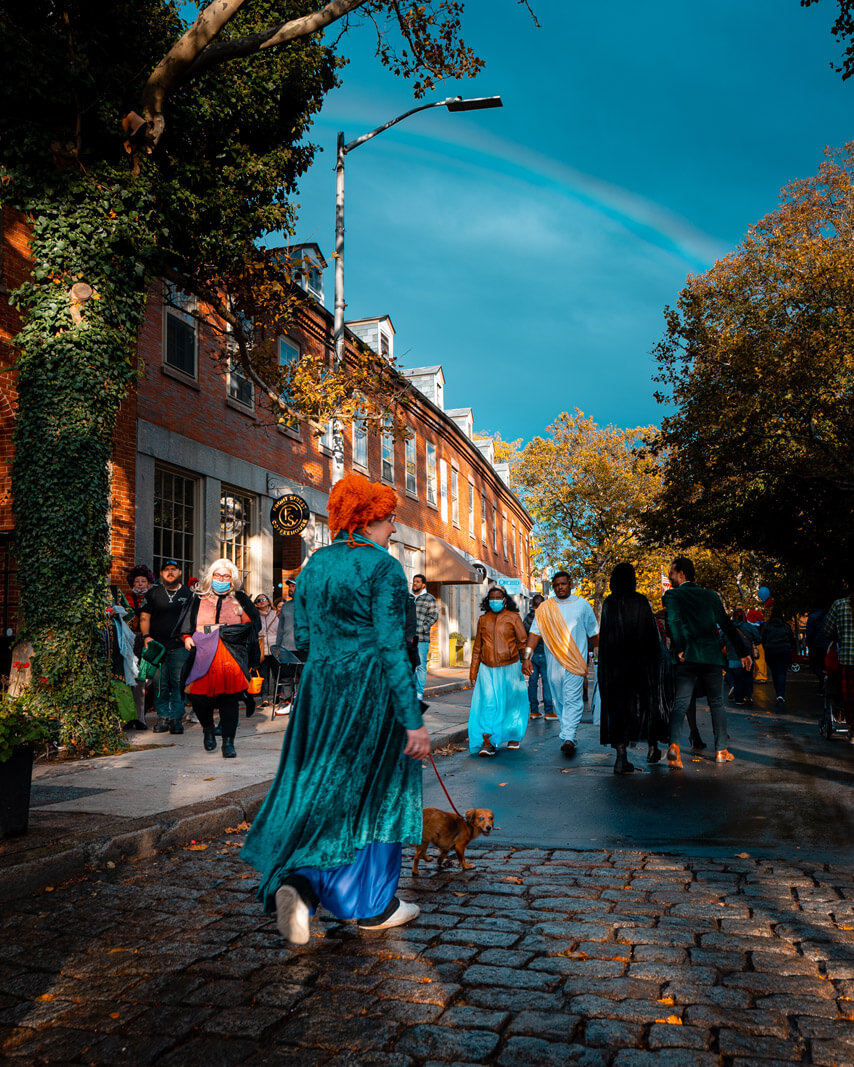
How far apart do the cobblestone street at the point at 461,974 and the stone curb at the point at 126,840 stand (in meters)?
0.13

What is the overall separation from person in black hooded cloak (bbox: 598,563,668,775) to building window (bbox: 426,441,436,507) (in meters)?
21.1

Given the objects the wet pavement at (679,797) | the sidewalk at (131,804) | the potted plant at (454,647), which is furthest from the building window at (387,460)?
the sidewalk at (131,804)

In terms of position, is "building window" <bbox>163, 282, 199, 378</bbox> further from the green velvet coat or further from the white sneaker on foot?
the white sneaker on foot

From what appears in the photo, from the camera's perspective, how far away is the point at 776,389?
19422 millimetres

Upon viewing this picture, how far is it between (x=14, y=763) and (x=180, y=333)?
1081cm

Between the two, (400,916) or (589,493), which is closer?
(400,916)

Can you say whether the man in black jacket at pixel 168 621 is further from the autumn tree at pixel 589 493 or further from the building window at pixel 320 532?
the autumn tree at pixel 589 493

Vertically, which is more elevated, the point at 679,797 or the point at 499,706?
the point at 499,706

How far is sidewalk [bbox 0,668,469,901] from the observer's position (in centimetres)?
459

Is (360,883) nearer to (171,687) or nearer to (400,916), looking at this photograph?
(400,916)

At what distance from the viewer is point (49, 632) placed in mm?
8523

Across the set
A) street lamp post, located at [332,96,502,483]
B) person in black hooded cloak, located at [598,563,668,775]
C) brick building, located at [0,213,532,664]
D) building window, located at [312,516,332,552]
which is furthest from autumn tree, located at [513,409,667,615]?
person in black hooded cloak, located at [598,563,668,775]

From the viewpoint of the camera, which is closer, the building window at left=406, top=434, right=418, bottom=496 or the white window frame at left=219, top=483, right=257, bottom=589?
the white window frame at left=219, top=483, right=257, bottom=589

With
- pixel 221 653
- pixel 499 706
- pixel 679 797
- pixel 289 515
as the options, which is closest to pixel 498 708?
pixel 499 706
